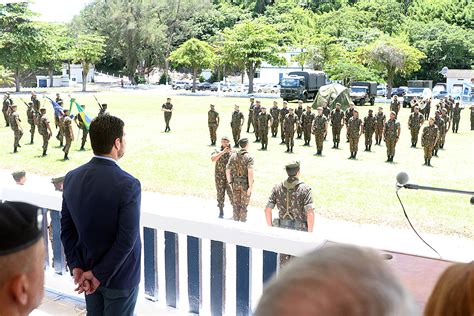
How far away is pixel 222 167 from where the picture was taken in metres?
5.96

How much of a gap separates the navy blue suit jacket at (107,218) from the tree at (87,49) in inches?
455

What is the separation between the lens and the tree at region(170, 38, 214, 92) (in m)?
16.2

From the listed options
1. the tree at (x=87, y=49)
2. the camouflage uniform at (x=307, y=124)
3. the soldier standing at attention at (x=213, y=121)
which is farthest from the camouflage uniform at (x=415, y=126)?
the tree at (x=87, y=49)

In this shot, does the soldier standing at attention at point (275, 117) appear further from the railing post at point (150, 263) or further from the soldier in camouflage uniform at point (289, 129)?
the railing post at point (150, 263)

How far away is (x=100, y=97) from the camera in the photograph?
Answer: 14648mm

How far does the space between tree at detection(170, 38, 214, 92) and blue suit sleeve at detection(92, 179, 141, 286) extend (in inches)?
582

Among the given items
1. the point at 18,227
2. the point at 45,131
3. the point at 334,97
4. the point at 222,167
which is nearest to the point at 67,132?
the point at 45,131

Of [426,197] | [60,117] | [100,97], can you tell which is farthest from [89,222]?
[100,97]

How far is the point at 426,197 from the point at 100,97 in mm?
10014

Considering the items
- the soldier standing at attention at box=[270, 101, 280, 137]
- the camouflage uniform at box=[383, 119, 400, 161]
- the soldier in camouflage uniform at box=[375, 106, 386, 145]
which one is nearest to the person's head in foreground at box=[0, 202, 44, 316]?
the camouflage uniform at box=[383, 119, 400, 161]

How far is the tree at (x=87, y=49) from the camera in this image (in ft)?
41.3

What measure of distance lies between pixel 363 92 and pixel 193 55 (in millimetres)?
7468

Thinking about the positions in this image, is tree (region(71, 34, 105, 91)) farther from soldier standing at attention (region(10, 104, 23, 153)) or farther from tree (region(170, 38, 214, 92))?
tree (region(170, 38, 214, 92))

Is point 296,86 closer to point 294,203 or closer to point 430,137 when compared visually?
point 430,137
